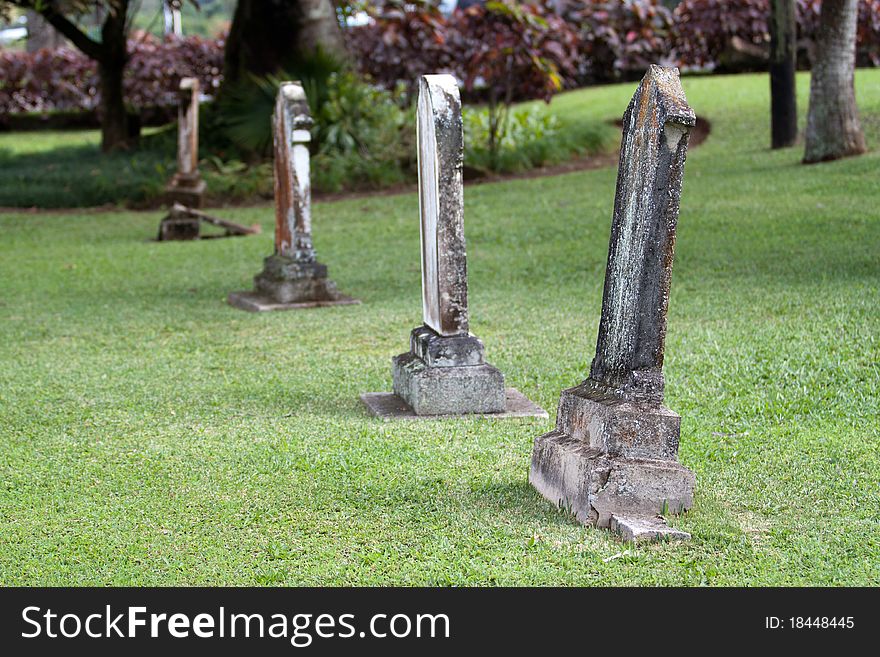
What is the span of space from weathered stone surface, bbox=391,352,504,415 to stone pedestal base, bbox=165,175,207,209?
30.5 ft

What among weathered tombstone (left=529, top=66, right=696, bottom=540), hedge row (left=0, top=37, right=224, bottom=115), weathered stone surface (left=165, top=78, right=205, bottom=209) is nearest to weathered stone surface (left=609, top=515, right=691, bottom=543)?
weathered tombstone (left=529, top=66, right=696, bottom=540)

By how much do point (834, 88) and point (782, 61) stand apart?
4.68 ft

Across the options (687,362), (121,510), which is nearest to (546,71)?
(687,362)

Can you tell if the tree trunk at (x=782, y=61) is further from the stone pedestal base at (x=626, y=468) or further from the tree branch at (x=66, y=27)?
the stone pedestal base at (x=626, y=468)

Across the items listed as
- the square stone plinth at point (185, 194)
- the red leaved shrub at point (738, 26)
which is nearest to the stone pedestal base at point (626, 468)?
the square stone plinth at point (185, 194)

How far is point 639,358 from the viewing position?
167 inches

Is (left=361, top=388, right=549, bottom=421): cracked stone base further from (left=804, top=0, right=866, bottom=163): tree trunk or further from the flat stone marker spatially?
(left=804, top=0, right=866, bottom=163): tree trunk

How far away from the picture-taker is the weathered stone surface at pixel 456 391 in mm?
5891

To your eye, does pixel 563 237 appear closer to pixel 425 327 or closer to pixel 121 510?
pixel 425 327

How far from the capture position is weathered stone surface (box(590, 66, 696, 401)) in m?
4.09

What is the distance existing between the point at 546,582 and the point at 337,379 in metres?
3.16

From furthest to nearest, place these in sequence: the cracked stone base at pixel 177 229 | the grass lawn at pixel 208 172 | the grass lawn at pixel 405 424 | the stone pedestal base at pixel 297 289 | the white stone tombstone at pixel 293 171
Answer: the grass lawn at pixel 208 172 < the cracked stone base at pixel 177 229 < the stone pedestal base at pixel 297 289 < the white stone tombstone at pixel 293 171 < the grass lawn at pixel 405 424

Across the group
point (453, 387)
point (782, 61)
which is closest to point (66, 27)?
point (782, 61)

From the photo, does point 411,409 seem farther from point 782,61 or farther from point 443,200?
point 782,61
